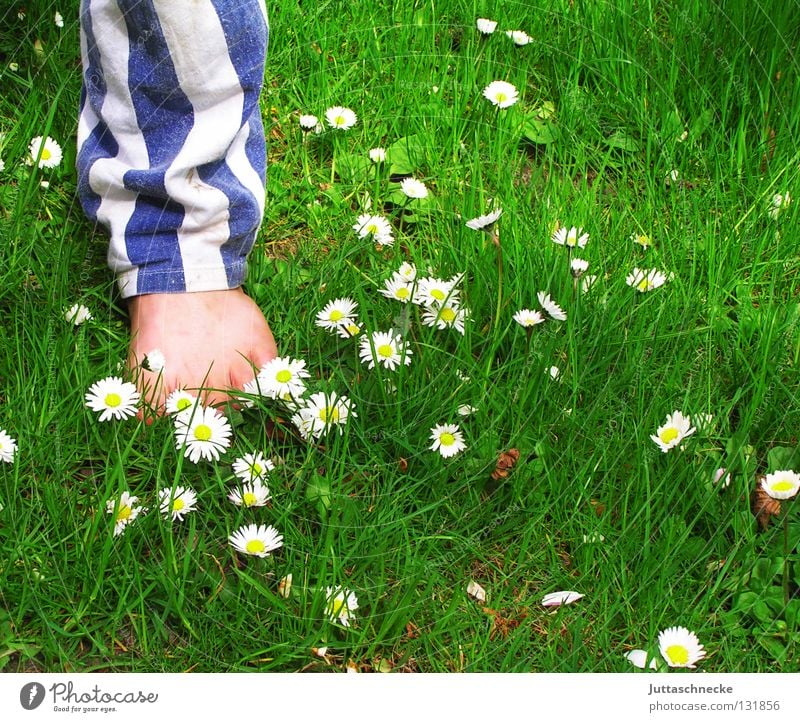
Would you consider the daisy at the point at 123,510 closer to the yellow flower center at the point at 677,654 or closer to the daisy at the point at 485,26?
the yellow flower center at the point at 677,654

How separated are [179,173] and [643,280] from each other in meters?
0.61

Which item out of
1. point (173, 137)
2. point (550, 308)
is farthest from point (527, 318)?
point (173, 137)

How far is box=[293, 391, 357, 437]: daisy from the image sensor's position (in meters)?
1.07

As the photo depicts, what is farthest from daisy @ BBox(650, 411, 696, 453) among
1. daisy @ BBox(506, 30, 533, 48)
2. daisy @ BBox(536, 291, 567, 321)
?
daisy @ BBox(506, 30, 533, 48)

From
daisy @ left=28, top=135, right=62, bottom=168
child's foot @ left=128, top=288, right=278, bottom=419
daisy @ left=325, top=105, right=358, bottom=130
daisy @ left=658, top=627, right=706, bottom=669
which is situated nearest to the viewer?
daisy @ left=658, top=627, right=706, bottom=669

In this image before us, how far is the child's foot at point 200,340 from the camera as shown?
116 cm

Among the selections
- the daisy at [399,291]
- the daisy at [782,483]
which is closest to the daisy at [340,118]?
the daisy at [399,291]

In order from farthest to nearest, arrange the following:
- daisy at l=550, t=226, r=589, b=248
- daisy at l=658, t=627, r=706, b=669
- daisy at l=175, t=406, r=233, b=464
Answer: daisy at l=550, t=226, r=589, b=248 < daisy at l=175, t=406, r=233, b=464 < daisy at l=658, t=627, r=706, b=669

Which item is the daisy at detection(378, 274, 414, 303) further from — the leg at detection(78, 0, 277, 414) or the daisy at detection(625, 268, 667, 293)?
the daisy at detection(625, 268, 667, 293)

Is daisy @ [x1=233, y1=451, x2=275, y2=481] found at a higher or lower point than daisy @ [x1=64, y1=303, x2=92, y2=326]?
lower

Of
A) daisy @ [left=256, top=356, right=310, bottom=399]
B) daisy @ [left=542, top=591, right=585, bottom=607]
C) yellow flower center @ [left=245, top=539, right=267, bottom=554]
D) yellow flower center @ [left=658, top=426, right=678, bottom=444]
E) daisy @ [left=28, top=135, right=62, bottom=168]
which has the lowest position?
daisy @ [left=542, top=591, right=585, bottom=607]

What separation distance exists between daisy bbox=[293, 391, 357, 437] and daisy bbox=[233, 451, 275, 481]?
0.20 ft

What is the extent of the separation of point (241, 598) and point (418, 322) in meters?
0.41

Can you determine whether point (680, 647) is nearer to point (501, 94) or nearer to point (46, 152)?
point (501, 94)
